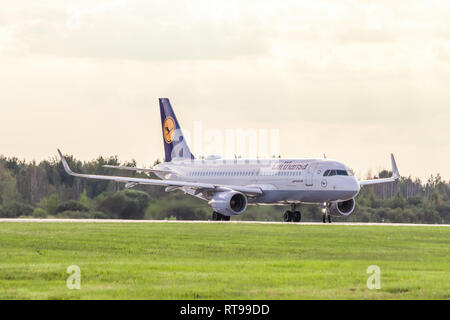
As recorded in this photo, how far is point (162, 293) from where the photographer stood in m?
25.2

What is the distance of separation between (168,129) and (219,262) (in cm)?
5199

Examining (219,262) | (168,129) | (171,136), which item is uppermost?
(168,129)

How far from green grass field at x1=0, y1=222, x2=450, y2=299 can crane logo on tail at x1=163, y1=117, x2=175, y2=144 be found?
31442 mm

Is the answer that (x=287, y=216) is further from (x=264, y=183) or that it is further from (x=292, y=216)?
(x=264, y=183)

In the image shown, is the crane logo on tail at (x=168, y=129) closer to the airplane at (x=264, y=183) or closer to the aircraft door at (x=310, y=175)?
the airplane at (x=264, y=183)

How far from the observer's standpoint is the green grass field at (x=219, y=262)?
2564 centimetres

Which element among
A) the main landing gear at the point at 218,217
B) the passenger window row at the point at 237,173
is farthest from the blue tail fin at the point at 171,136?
the main landing gear at the point at 218,217

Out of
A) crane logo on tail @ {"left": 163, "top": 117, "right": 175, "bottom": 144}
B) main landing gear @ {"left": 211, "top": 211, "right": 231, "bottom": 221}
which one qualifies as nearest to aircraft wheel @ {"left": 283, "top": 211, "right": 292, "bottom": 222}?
main landing gear @ {"left": 211, "top": 211, "right": 231, "bottom": 221}

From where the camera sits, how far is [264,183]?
2842 inches

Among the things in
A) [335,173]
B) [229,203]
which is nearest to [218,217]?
[229,203]

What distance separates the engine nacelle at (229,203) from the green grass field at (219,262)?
1605 cm

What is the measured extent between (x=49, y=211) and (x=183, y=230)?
3163cm

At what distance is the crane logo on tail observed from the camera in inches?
3327
